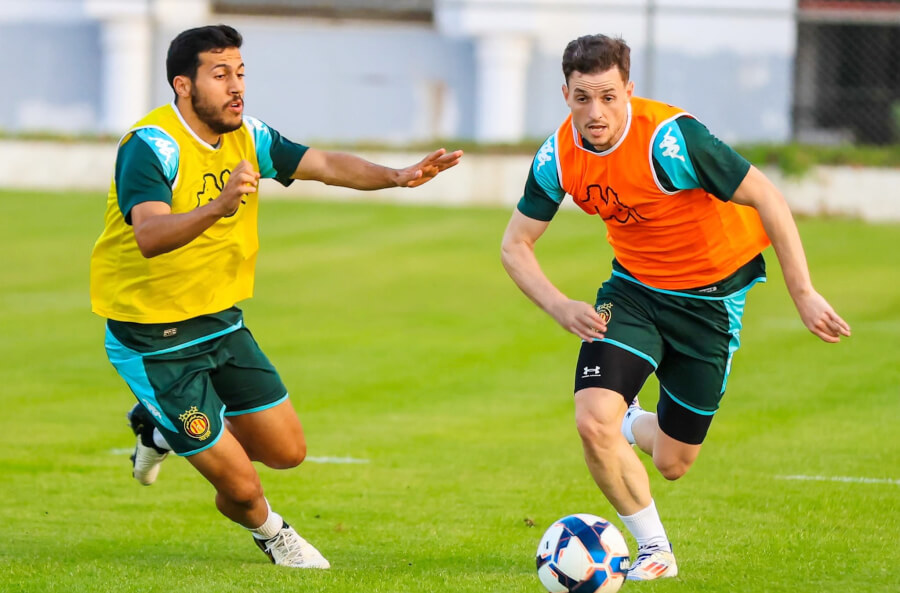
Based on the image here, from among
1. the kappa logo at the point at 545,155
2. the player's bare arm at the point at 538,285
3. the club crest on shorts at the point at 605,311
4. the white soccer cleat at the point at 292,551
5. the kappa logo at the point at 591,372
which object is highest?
the kappa logo at the point at 545,155

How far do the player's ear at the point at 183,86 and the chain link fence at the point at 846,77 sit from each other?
20106mm

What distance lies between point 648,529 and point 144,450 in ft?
8.84

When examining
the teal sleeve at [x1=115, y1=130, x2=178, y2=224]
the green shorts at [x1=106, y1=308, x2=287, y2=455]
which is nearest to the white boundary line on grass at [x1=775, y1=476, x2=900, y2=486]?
the green shorts at [x1=106, y1=308, x2=287, y2=455]

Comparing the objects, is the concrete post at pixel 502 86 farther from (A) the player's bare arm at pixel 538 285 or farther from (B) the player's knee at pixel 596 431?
(B) the player's knee at pixel 596 431

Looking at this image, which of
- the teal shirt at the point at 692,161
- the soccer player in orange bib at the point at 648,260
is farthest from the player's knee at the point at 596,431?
the teal shirt at the point at 692,161

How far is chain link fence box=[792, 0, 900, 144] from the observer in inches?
998

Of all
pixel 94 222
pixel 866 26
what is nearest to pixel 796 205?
pixel 866 26

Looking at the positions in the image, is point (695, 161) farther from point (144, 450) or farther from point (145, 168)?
point (144, 450)

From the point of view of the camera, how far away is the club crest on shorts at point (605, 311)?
6402mm

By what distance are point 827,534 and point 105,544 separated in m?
3.53

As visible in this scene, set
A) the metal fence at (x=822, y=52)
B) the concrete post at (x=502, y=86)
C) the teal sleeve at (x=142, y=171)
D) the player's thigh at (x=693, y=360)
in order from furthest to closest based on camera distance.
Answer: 1. the concrete post at (x=502, y=86)
2. the metal fence at (x=822, y=52)
3. the player's thigh at (x=693, y=360)
4. the teal sleeve at (x=142, y=171)

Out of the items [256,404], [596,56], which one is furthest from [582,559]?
[596,56]

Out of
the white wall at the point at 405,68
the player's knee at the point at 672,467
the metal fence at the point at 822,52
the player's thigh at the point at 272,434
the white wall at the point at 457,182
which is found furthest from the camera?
the white wall at the point at 405,68

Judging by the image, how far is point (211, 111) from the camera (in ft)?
20.1
